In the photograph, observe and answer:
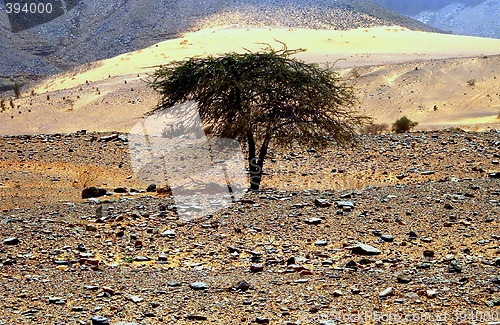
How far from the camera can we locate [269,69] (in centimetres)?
1220

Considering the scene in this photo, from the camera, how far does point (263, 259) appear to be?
713 centimetres

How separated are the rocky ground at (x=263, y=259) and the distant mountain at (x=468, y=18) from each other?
77.9 meters

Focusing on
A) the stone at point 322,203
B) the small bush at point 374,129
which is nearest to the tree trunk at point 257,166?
the stone at point 322,203

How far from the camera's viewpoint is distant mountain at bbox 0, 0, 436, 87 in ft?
157

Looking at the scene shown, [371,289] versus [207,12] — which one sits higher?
[207,12]

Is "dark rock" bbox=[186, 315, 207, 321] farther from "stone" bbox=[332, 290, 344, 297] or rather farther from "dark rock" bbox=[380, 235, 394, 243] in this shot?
"dark rock" bbox=[380, 235, 394, 243]

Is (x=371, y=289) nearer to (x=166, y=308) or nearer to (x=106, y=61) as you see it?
(x=166, y=308)

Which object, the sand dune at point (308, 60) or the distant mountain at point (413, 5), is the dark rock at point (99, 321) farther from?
the distant mountain at point (413, 5)

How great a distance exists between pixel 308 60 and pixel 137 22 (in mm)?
20996

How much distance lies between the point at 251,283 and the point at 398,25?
2124 inches

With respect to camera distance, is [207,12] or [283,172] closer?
[283,172]

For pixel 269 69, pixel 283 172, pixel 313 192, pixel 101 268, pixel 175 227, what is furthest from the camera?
pixel 283 172

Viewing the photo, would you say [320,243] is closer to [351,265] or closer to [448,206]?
[351,265]

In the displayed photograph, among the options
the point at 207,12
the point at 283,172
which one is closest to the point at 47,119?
the point at 283,172
